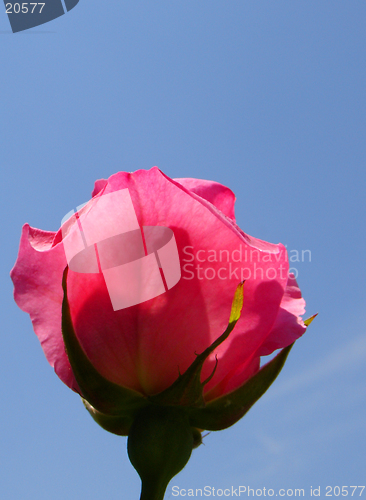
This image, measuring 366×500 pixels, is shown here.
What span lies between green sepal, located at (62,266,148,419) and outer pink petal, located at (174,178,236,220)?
257mm

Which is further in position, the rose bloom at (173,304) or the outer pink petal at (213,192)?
the outer pink petal at (213,192)

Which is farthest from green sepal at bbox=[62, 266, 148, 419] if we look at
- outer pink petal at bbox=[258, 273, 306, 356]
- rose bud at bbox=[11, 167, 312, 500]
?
outer pink petal at bbox=[258, 273, 306, 356]

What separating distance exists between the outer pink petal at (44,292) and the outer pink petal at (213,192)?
225 mm

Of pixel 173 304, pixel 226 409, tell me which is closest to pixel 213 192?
pixel 173 304

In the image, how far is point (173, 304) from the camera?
59 cm

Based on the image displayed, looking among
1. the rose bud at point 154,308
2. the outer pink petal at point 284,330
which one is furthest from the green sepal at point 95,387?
the outer pink petal at point 284,330

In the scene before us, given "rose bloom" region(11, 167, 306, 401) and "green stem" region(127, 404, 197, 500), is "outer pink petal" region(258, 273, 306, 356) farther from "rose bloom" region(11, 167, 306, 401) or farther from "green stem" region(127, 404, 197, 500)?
"green stem" region(127, 404, 197, 500)

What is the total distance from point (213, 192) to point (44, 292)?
0.29m

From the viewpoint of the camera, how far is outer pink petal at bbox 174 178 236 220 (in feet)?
2.21

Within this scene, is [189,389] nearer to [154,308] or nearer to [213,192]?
[154,308]

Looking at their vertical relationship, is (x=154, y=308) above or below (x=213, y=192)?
below

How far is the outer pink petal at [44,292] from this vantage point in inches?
22.7

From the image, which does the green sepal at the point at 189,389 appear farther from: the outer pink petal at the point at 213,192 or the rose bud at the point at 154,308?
the outer pink petal at the point at 213,192

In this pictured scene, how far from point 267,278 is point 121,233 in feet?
0.69
